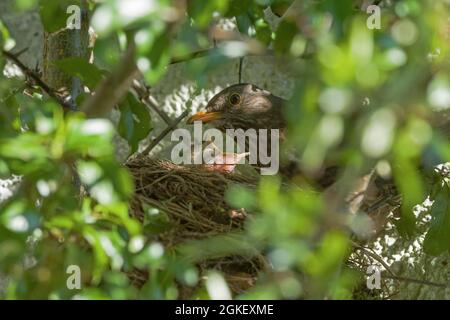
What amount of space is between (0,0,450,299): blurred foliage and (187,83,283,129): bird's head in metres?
3.08

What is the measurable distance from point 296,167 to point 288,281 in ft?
8.92

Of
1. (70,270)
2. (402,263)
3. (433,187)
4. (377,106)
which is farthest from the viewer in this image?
(402,263)

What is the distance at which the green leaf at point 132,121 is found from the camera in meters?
5.49

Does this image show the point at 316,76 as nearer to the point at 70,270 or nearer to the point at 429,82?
the point at 429,82

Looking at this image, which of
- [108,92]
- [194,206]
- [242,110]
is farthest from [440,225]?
[108,92]

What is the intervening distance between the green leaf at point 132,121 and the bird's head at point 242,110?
2.08 meters

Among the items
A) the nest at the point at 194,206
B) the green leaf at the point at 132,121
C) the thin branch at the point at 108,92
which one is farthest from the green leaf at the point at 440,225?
the thin branch at the point at 108,92

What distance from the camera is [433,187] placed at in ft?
20.6

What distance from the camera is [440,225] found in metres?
6.20

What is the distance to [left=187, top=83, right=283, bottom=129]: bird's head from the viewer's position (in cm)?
789

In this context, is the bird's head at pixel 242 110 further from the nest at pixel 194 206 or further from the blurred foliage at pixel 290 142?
the blurred foliage at pixel 290 142

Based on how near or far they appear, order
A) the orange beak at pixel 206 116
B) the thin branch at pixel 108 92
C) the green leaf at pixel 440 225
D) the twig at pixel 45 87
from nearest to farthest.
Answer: the thin branch at pixel 108 92 → the twig at pixel 45 87 → the green leaf at pixel 440 225 → the orange beak at pixel 206 116

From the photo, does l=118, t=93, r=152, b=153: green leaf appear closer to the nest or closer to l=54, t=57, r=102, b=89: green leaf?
l=54, t=57, r=102, b=89: green leaf
